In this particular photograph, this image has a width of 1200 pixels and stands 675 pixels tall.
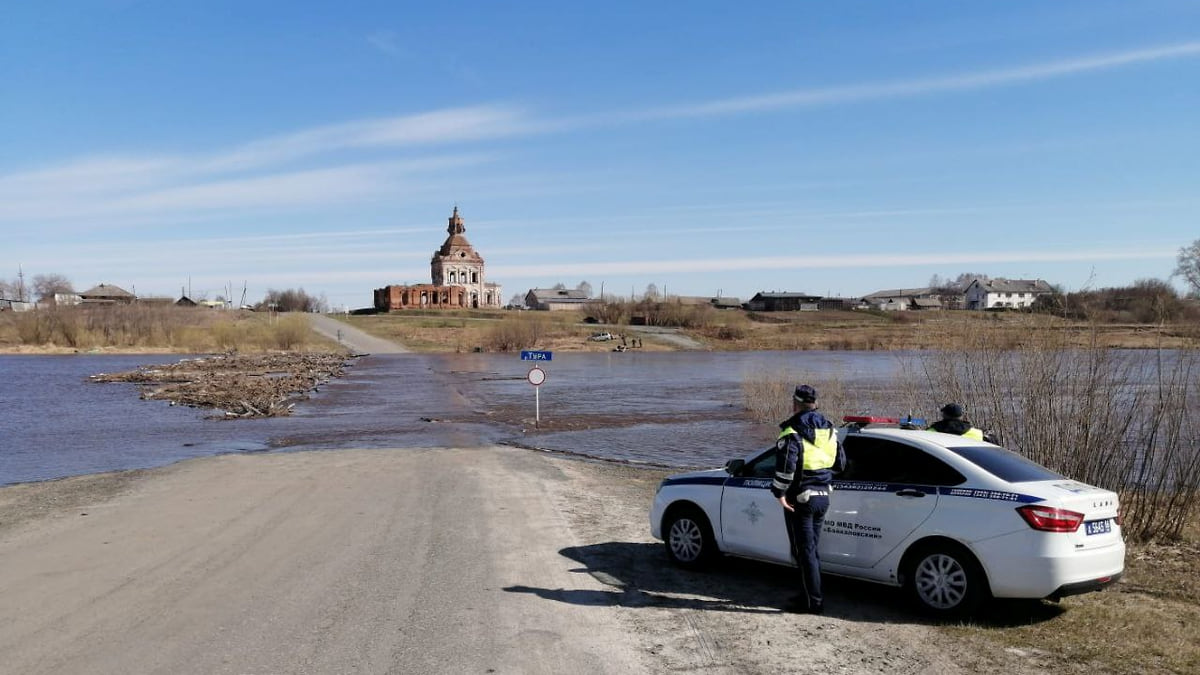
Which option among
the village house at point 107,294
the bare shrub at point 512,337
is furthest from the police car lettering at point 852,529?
the village house at point 107,294

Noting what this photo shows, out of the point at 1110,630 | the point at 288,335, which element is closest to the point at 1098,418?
the point at 1110,630

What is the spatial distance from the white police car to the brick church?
15236cm

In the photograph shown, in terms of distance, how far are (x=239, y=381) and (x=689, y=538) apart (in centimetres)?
4523

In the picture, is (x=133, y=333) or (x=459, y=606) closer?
(x=459, y=606)

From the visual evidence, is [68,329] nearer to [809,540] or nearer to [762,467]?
[762,467]

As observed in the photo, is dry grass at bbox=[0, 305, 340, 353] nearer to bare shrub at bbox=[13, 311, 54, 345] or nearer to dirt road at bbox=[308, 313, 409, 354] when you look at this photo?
bare shrub at bbox=[13, 311, 54, 345]

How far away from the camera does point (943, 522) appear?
7406mm

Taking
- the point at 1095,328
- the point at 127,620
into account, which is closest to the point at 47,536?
the point at 127,620

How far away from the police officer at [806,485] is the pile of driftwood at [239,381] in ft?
96.3

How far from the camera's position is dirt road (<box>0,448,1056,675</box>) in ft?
21.4

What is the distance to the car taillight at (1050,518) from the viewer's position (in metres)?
6.94

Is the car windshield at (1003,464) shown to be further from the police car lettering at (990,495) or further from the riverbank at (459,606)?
the riverbank at (459,606)

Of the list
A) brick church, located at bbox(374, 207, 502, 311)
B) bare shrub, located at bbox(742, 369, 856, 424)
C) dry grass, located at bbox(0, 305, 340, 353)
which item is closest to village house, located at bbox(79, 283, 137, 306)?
brick church, located at bbox(374, 207, 502, 311)

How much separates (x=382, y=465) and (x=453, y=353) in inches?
3072
